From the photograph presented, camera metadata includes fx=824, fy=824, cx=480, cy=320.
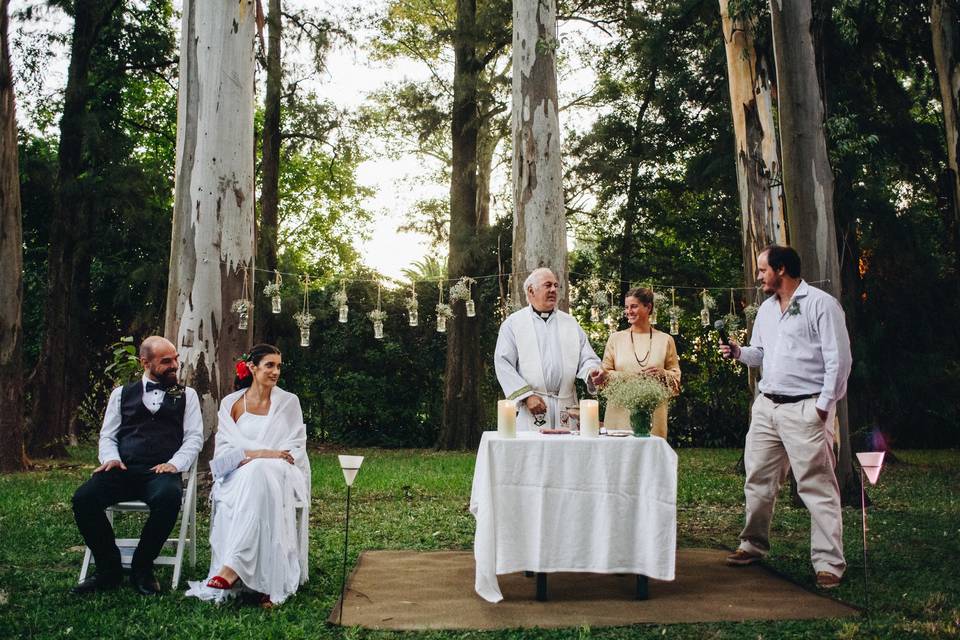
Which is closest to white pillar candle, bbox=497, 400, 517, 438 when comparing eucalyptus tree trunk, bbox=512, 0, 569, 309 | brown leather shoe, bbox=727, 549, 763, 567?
brown leather shoe, bbox=727, 549, 763, 567

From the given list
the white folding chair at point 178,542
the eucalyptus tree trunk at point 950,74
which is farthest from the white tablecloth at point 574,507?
the eucalyptus tree trunk at point 950,74

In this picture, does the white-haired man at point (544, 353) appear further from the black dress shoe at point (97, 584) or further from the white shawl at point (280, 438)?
the black dress shoe at point (97, 584)

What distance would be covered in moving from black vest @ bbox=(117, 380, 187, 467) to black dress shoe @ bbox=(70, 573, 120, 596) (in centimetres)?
65

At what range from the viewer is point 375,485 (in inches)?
375

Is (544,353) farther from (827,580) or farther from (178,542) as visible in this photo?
(178,542)

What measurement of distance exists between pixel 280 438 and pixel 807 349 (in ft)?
Answer: 10.2

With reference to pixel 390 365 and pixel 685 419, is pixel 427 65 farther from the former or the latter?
pixel 685 419

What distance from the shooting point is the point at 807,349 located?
479 centimetres

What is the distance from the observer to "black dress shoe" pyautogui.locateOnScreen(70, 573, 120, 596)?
447 centimetres

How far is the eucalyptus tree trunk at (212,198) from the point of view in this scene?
7223mm

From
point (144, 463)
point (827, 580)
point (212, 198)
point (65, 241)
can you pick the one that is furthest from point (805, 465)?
point (65, 241)

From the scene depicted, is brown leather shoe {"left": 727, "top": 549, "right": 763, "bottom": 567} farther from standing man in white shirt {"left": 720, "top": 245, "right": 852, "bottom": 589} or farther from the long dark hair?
the long dark hair

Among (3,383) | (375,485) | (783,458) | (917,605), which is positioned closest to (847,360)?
(783,458)

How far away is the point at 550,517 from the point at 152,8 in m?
14.6
